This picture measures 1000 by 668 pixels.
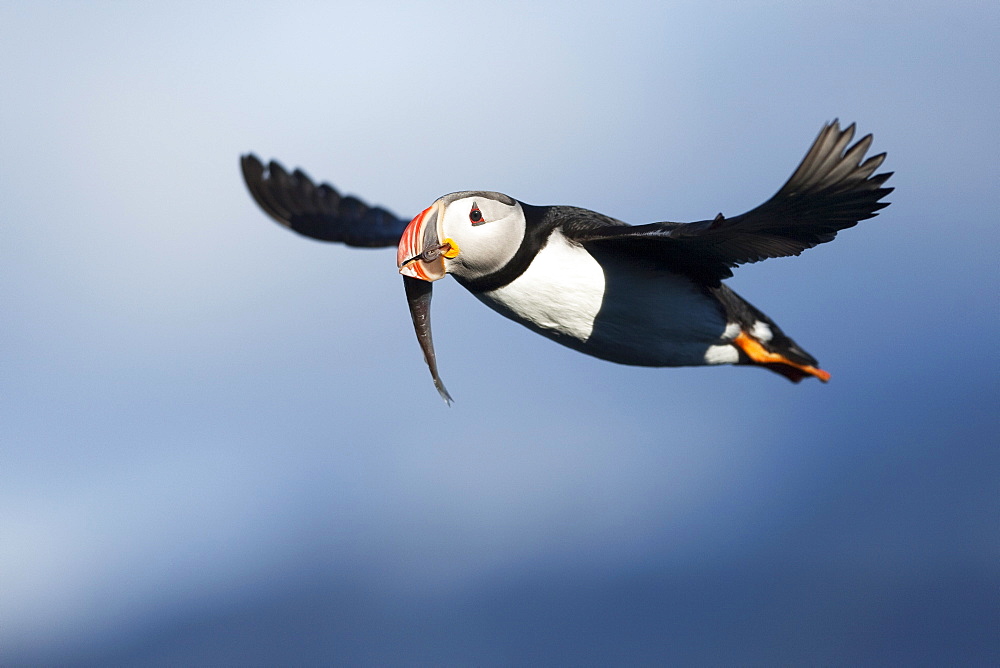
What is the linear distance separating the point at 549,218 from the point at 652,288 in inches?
37.6

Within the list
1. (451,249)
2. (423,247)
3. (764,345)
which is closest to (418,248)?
(423,247)

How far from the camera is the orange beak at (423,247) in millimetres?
7016

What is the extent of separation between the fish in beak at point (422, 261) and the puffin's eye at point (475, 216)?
8.4 inches

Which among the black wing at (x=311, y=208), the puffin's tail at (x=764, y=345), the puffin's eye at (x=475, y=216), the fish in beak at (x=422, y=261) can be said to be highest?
the black wing at (x=311, y=208)

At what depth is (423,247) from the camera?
23.1ft

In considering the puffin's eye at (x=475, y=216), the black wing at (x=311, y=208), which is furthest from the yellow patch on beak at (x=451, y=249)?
the black wing at (x=311, y=208)

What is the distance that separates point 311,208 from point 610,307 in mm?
5386

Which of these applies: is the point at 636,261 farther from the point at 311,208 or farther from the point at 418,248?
the point at 311,208

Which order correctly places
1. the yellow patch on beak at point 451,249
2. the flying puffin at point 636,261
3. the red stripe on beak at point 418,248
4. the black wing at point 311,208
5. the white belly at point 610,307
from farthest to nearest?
the black wing at point 311,208 < the white belly at point 610,307 < the yellow patch on beak at point 451,249 < the red stripe on beak at point 418,248 < the flying puffin at point 636,261

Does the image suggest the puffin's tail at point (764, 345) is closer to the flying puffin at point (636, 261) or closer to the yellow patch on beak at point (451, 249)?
the flying puffin at point (636, 261)

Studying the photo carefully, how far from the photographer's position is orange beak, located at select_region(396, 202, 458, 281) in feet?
23.0

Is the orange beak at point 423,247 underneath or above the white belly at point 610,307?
above

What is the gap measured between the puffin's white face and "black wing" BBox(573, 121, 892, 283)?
605 mm

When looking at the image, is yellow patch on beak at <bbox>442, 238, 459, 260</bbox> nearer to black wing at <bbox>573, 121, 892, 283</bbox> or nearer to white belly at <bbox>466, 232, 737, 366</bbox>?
white belly at <bbox>466, 232, 737, 366</bbox>
